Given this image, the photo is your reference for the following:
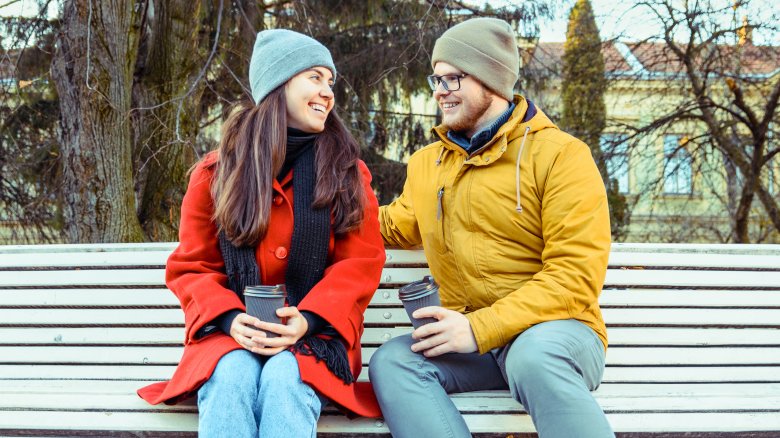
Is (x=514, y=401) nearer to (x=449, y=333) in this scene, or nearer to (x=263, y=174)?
(x=449, y=333)

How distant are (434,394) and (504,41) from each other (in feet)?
4.33

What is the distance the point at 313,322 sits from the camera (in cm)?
270

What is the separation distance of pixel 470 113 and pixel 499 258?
21.2 inches

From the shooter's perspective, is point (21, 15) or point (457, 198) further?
point (21, 15)

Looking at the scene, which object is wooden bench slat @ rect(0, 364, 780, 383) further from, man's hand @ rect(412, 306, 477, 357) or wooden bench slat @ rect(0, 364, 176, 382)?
man's hand @ rect(412, 306, 477, 357)

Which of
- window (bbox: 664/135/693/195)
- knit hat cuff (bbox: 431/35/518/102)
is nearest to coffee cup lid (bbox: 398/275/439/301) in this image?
knit hat cuff (bbox: 431/35/518/102)

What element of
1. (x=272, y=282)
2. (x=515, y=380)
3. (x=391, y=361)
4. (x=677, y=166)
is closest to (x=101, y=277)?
(x=272, y=282)

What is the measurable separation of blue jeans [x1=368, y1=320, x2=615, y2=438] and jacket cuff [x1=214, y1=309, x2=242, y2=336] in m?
0.48

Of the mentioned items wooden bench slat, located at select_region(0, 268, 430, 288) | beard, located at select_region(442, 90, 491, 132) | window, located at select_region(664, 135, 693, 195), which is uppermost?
beard, located at select_region(442, 90, 491, 132)

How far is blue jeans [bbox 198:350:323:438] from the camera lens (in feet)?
7.71

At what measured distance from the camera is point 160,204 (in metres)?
5.86

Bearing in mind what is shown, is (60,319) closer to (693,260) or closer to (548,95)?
(693,260)

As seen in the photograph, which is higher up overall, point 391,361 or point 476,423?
point 391,361

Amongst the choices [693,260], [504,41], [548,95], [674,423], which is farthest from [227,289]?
[548,95]
